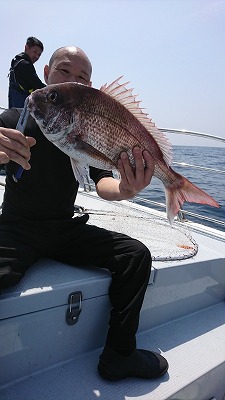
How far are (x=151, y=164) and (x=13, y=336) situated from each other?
47.1 inches

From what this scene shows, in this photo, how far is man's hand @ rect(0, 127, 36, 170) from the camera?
4.93 feet

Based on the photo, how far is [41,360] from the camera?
186cm

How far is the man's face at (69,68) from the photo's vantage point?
2.03 meters

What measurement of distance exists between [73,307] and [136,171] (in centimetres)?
88

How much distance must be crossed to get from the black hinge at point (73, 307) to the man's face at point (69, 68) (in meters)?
1.37

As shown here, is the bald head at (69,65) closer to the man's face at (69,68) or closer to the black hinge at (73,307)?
the man's face at (69,68)

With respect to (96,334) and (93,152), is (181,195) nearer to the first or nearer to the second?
(93,152)

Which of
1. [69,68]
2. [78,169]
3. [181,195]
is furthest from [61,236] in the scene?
[69,68]

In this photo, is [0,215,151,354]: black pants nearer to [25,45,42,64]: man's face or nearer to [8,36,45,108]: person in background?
[8,36,45,108]: person in background

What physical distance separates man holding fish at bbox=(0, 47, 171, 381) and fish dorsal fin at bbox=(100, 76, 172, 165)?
0.43ft

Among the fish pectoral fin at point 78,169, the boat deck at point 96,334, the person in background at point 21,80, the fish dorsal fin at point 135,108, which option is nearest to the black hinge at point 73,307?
the boat deck at point 96,334

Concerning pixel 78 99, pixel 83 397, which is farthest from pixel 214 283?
pixel 78 99

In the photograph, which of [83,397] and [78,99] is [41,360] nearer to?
[83,397]

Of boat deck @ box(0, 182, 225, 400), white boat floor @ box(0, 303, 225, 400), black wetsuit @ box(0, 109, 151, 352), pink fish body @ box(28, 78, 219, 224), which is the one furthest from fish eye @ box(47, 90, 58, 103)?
white boat floor @ box(0, 303, 225, 400)
